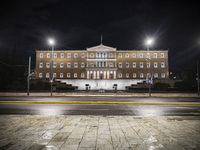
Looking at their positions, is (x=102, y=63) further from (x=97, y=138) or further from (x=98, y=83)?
(x=97, y=138)

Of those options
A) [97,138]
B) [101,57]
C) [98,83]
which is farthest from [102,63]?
[97,138]

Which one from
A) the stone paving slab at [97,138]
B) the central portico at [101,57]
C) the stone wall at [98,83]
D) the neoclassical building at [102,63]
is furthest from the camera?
the central portico at [101,57]

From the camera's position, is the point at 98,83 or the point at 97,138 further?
the point at 98,83

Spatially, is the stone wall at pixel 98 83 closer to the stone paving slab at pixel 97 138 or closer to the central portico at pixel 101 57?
the central portico at pixel 101 57

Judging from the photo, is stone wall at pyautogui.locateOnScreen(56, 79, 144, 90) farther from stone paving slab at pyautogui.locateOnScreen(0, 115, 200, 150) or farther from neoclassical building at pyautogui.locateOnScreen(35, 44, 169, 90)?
stone paving slab at pyautogui.locateOnScreen(0, 115, 200, 150)

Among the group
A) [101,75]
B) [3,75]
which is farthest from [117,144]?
[3,75]

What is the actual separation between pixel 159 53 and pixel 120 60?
1904 centimetres

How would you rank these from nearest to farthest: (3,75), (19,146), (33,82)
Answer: (19,146), (33,82), (3,75)

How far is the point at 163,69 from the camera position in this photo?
173 feet

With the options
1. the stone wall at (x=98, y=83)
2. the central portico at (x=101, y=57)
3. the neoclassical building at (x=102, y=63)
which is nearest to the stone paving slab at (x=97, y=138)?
the stone wall at (x=98, y=83)

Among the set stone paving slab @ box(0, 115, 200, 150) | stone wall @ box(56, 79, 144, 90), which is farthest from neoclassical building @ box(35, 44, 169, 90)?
stone paving slab @ box(0, 115, 200, 150)

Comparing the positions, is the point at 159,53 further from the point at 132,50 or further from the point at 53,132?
the point at 53,132

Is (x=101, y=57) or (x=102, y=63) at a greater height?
(x=101, y=57)

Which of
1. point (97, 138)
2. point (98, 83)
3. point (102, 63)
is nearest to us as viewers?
point (97, 138)
